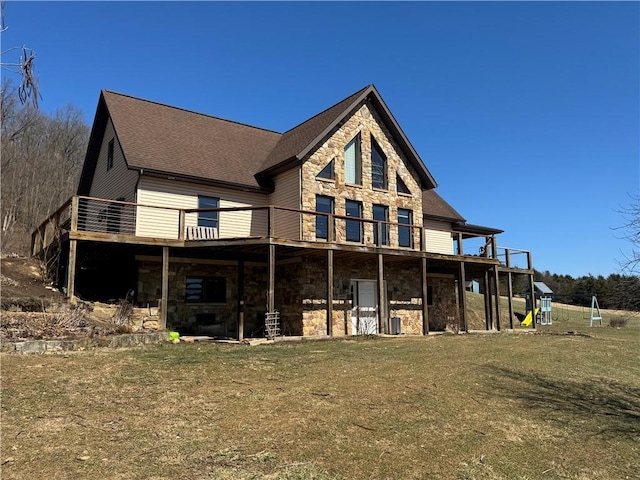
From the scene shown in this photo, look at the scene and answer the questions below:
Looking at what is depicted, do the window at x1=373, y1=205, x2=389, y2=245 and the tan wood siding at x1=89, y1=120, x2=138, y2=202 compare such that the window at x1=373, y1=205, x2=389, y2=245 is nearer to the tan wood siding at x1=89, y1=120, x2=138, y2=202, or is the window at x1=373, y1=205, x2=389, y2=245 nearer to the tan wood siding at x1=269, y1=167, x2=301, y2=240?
the tan wood siding at x1=269, y1=167, x2=301, y2=240

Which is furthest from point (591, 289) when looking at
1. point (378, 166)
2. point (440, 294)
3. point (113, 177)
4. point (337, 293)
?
point (113, 177)

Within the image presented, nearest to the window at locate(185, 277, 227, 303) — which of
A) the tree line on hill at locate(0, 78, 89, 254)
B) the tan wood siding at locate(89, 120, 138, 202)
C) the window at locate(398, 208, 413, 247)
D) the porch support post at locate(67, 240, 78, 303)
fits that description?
the tan wood siding at locate(89, 120, 138, 202)

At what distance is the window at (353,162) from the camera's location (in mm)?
21125

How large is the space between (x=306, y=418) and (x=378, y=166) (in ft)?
54.0

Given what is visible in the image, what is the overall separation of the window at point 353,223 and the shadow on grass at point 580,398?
9884mm

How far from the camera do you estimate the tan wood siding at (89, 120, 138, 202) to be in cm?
1845

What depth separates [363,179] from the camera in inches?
839

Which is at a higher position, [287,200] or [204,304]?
[287,200]

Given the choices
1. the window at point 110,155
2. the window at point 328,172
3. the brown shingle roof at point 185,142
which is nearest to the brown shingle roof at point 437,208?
the window at point 328,172

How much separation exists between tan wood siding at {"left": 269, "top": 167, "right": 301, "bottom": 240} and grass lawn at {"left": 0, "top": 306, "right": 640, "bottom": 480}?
A: 8.17m

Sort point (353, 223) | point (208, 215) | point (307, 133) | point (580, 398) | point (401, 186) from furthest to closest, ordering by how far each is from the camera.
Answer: point (401, 186), point (307, 133), point (353, 223), point (208, 215), point (580, 398)

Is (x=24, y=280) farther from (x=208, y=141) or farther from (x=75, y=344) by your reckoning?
(x=208, y=141)

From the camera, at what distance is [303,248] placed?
16.7 m

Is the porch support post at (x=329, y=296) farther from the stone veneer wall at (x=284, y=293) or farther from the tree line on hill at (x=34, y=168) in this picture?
the tree line on hill at (x=34, y=168)
